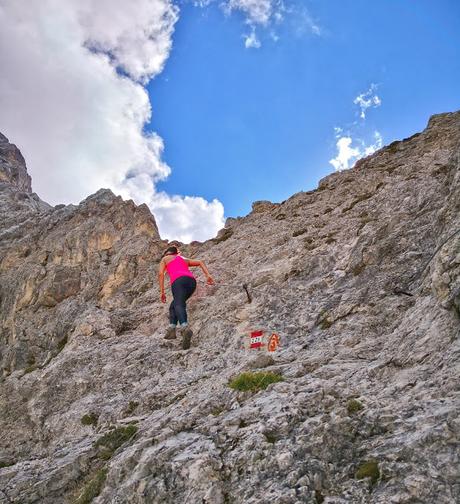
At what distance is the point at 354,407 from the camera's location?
388 inches

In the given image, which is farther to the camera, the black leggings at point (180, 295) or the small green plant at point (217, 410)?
the black leggings at point (180, 295)

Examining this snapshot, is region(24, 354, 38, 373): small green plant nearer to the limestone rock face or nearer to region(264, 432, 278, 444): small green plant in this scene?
region(264, 432, 278, 444): small green plant

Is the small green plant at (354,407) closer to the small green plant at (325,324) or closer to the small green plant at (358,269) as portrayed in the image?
the small green plant at (325,324)

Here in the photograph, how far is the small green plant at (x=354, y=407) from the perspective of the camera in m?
9.77

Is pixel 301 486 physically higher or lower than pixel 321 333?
lower

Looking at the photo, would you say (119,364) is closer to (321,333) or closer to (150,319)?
(150,319)

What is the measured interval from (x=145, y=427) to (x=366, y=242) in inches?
508

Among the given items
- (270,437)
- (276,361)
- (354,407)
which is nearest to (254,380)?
(276,361)

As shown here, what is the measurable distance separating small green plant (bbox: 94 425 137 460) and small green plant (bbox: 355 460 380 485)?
8102 millimetres

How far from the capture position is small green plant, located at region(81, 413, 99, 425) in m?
17.3

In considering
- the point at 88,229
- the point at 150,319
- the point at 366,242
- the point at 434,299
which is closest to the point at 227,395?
the point at 434,299

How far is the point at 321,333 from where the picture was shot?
15984 mm

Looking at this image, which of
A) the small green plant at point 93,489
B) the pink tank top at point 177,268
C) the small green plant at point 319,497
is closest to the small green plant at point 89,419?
the small green plant at point 93,489

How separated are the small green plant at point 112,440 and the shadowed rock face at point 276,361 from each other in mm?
60
